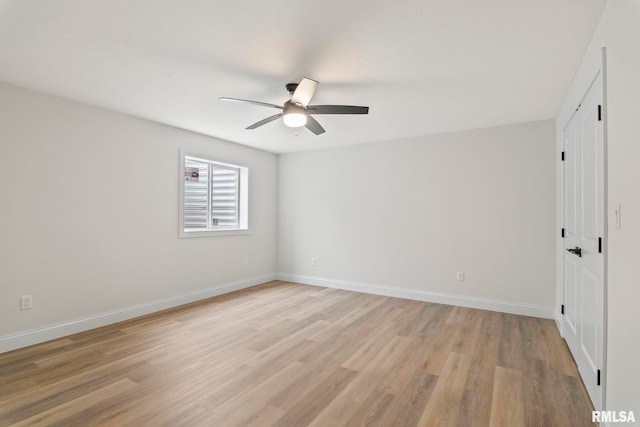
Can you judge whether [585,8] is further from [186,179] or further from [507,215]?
[186,179]

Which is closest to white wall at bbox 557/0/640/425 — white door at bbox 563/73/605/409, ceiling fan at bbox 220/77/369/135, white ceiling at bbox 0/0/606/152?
white door at bbox 563/73/605/409

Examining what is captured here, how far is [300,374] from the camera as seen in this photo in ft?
7.70

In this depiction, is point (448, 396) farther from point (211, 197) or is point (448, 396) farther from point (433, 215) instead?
point (211, 197)

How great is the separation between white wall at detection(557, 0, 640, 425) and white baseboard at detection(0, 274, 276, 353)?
425cm

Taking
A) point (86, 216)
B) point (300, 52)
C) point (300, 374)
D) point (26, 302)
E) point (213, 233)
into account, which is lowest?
point (300, 374)

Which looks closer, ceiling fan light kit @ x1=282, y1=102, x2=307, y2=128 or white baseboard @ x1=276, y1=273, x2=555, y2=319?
ceiling fan light kit @ x1=282, y1=102, x2=307, y2=128

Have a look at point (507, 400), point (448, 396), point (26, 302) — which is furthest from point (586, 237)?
point (26, 302)

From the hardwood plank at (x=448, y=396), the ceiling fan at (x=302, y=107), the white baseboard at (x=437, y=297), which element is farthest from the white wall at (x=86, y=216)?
the hardwood plank at (x=448, y=396)

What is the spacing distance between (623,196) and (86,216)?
14.3 feet

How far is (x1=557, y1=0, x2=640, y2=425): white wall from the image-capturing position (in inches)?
52.1

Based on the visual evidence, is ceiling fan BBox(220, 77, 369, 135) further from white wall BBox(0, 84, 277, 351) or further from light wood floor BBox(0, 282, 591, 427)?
light wood floor BBox(0, 282, 591, 427)

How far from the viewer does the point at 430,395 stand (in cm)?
208

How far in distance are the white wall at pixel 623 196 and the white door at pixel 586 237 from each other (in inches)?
5.4

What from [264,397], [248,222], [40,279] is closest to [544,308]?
[264,397]
